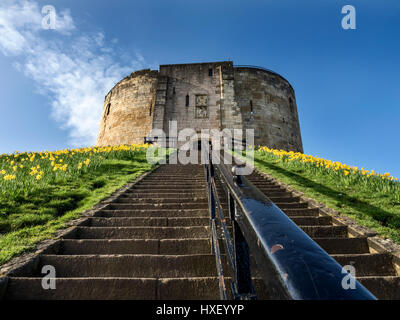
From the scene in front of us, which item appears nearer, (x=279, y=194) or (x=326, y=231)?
(x=326, y=231)

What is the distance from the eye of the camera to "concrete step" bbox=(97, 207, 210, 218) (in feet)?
11.9

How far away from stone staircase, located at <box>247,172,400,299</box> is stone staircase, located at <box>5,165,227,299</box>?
1352 millimetres

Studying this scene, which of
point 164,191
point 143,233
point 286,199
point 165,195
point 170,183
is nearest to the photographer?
point 143,233

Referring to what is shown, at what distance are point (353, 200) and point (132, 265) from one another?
14.1 feet

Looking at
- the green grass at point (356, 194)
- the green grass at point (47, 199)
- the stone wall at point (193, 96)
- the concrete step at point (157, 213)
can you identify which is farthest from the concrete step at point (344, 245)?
the stone wall at point (193, 96)

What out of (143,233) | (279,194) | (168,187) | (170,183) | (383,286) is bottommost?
(383,286)

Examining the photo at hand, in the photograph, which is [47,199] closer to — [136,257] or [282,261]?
[136,257]

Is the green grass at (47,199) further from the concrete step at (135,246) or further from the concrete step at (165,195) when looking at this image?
the concrete step at (165,195)

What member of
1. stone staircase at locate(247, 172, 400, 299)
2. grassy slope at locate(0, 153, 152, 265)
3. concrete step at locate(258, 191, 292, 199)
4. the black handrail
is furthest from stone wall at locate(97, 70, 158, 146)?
the black handrail

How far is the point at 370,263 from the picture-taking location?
2.29 m

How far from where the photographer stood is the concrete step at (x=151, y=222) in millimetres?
3266

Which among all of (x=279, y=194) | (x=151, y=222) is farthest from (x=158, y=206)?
(x=279, y=194)

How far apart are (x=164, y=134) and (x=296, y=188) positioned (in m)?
14.0
